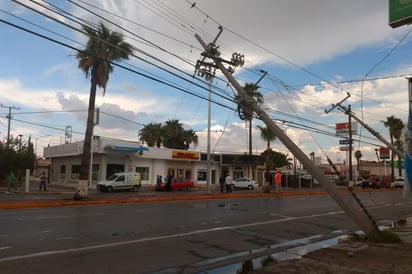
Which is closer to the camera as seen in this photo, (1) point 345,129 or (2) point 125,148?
(2) point 125,148

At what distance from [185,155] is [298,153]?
40830 mm

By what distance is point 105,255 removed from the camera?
945cm

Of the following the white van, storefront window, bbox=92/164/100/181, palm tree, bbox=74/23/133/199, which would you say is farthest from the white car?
palm tree, bbox=74/23/133/199

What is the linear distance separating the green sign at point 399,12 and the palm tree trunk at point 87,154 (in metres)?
20.0

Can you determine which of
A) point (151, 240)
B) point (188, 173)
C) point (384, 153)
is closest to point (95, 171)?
point (188, 173)

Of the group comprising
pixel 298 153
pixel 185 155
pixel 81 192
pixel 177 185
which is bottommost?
pixel 81 192

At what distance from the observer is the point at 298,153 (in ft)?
47.2

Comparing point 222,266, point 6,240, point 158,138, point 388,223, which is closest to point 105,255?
point 222,266

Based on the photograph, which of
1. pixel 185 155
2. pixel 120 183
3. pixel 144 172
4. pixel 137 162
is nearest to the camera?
pixel 120 183

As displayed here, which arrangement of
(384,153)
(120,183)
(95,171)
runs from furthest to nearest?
(384,153) → (95,171) → (120,183)

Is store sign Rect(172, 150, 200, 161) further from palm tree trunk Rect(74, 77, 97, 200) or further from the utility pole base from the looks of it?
the utility pole base

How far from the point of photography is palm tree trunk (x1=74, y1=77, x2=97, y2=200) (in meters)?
26.6

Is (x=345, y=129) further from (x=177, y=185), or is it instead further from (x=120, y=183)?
(x=120, y=183)

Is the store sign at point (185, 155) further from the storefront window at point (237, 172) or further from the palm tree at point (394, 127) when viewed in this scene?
the palm tree at point (394, 127)
